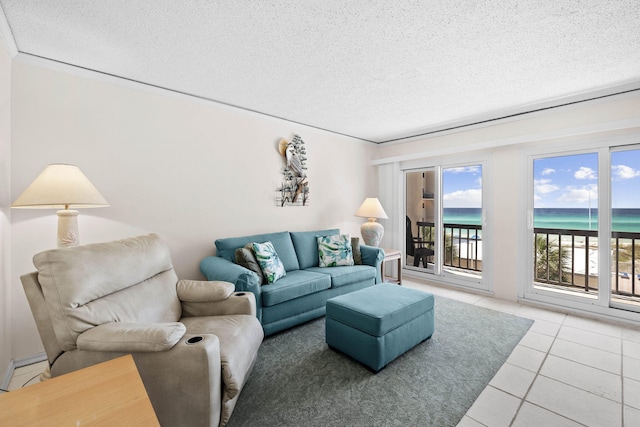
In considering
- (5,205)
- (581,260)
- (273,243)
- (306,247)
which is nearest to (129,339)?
(5,205)

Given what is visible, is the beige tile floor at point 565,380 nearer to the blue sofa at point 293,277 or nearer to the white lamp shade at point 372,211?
the blue sofa at point 293,277

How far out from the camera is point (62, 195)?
1.85 meters

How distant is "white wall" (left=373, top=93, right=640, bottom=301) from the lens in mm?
2953

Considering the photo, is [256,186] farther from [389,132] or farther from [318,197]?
[389,132]

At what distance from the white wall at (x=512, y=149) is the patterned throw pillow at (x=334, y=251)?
191 centimetres

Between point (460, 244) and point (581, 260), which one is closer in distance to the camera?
point (581, 260)

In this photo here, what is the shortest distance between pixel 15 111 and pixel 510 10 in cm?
347

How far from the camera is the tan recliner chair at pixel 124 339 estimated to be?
1.34 metres

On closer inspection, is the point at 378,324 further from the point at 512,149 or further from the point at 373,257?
the point at 512,149

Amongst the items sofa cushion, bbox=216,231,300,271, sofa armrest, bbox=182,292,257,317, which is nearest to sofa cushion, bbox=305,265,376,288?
sofa cushion, bbox=216,231,300,271

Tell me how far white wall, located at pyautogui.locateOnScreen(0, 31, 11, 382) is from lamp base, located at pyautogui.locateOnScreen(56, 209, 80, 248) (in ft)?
1.16

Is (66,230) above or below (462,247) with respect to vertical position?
above

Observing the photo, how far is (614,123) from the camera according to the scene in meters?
2.88

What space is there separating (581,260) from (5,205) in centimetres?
593
